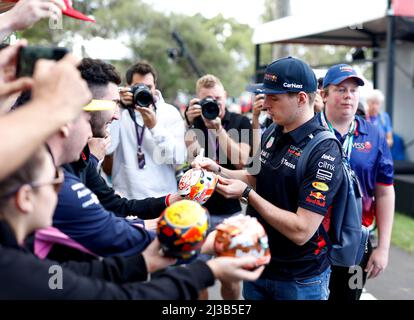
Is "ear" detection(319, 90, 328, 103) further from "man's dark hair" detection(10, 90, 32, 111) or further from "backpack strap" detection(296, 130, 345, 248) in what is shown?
"man's dark hair" detection(10, 90, 32, 111)

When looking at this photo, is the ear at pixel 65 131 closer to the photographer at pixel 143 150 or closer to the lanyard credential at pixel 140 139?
the photographer at pixel 143 150

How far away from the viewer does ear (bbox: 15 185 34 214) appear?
4.55 ft

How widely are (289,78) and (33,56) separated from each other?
1.39 m

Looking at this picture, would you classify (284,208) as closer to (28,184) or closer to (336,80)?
(336,80)

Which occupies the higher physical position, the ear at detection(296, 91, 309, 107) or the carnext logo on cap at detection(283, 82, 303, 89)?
the carnext logo on cap at detection(283, 82, 303, 89)

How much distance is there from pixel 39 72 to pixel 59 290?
2.17ft

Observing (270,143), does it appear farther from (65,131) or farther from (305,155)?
(65,131)

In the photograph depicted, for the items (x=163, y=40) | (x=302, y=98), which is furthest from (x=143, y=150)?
(x=163, y=40)

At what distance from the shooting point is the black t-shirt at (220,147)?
3969 millimetres

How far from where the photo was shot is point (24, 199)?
140 cm

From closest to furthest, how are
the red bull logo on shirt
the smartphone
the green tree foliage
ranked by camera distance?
the smartphone → the red bull logo on shirt → the green tree foliage

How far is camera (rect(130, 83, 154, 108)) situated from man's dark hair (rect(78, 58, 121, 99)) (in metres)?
1.11

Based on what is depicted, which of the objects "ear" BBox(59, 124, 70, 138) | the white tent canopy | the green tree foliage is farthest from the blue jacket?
the green tree foliage

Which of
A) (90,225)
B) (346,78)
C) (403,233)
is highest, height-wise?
(346,78)
